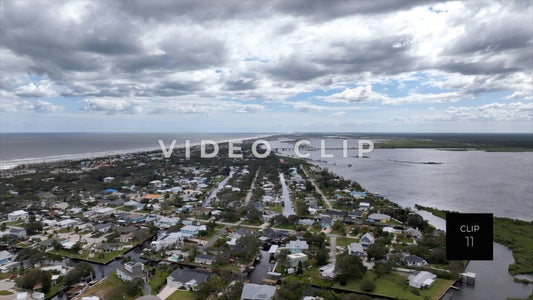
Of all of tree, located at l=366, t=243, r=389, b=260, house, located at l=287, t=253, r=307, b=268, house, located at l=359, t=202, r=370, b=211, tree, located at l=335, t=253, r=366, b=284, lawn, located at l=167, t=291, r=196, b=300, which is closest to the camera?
lawn, located at l=167, t=291, r=196, b=300

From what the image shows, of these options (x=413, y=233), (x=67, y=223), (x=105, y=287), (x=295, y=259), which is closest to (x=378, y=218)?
(x=413, y=233)

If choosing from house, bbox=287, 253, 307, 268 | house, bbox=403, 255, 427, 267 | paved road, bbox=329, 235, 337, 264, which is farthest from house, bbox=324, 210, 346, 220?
house, bbox=287, 253, 307, 268

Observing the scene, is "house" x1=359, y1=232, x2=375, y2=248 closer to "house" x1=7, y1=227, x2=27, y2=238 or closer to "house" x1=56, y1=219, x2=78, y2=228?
"house" x1=56, y1=219, x2=78, y2=228

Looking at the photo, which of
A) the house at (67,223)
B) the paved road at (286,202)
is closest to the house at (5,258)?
the house at (67,223)

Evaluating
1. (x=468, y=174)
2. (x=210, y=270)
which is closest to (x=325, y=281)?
(x=210, y=270)

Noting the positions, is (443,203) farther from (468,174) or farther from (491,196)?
(468,174)

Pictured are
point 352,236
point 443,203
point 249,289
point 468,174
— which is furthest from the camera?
point 468,174
